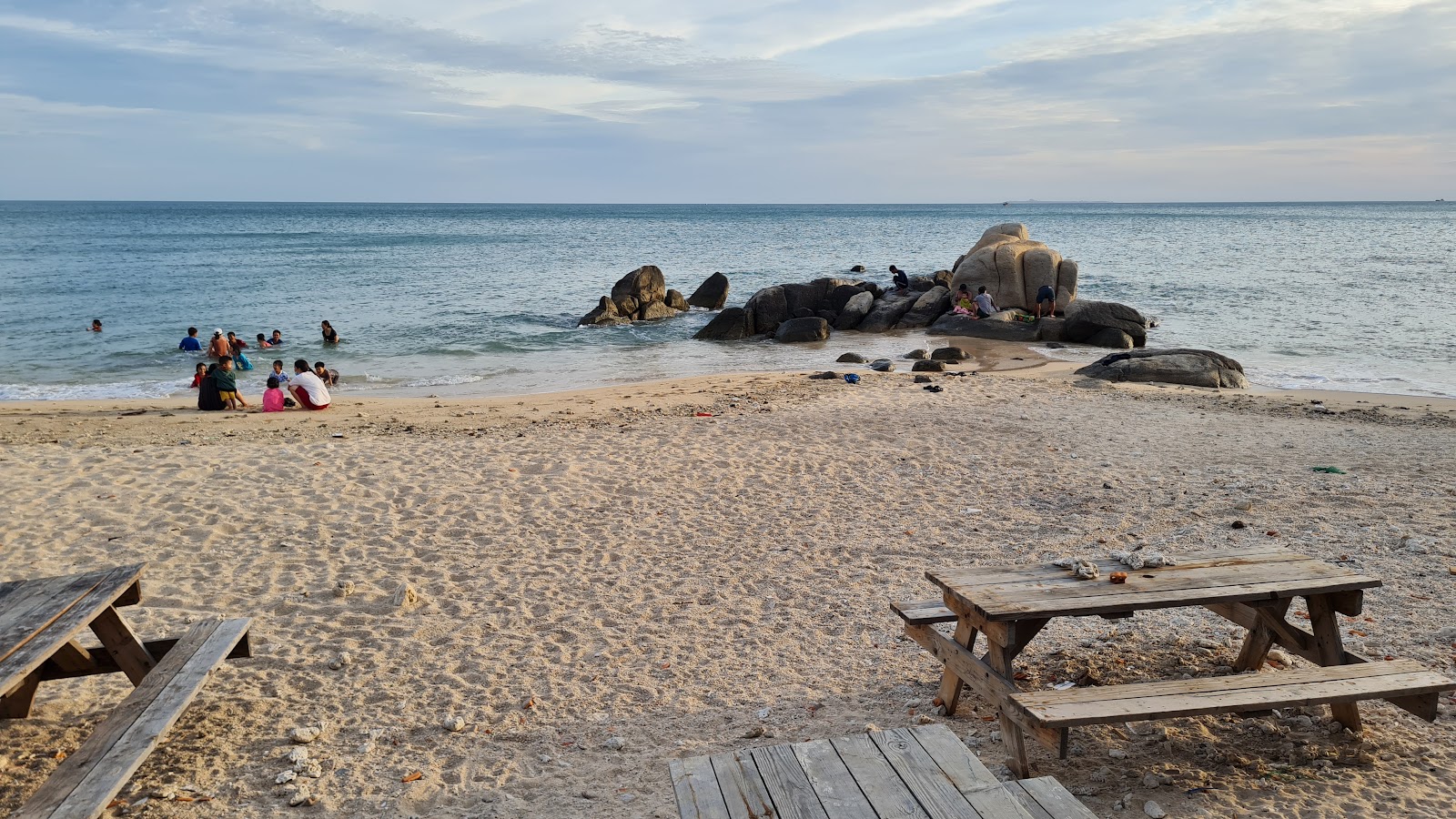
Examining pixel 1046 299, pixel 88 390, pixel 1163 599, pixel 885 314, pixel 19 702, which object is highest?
pixel 1163 599

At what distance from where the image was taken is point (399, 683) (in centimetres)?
521

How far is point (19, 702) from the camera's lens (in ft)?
15.4

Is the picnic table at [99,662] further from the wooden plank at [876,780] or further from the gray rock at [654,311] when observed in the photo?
the gray rock at [654,311]

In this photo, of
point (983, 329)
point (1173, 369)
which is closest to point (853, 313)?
point (983, 329)

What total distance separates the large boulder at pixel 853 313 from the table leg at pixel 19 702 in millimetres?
22704

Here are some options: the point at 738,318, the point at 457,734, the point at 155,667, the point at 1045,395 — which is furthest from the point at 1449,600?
the point at 738,318

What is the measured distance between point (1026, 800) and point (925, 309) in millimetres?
23833

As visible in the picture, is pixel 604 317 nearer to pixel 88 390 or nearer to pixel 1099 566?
pixel 88 390

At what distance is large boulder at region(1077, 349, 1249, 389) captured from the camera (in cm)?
1589

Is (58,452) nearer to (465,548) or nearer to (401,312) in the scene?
(465,548)

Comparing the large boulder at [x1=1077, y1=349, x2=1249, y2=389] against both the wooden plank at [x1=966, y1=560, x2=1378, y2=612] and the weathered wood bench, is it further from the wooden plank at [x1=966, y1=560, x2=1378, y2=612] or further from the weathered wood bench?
the weathered wood bench

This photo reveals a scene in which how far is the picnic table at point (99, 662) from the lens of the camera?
341cm

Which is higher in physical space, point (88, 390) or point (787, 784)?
point (787, 784)

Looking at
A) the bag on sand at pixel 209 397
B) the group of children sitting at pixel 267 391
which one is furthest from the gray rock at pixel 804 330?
the bag on sand at pixel 209 397
